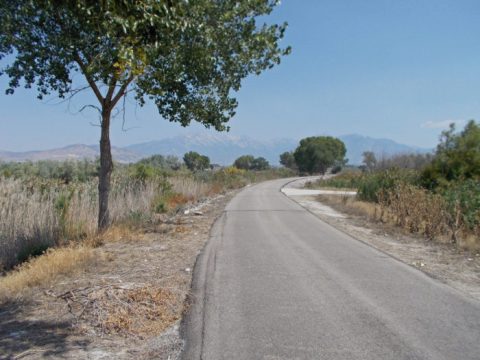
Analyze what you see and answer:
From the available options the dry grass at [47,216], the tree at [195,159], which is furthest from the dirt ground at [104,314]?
the tree at [195,159]

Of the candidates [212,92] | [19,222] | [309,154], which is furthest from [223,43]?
[309,154]

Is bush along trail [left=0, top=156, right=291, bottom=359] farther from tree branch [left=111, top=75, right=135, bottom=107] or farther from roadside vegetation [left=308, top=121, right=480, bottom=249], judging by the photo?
roadside vegetation [left=308, top=121, right=480, bottom=249]

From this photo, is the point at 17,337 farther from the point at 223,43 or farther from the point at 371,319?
the point at 223,43

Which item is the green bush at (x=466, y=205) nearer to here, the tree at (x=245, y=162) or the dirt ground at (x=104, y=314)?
the dirt ground at (x=104, y=314)

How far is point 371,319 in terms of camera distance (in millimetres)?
5281

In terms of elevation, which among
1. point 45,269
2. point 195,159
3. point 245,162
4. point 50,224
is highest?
point 245,162

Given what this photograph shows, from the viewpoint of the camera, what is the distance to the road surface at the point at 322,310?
14.6 feet

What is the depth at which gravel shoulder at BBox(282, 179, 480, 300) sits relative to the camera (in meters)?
7.48

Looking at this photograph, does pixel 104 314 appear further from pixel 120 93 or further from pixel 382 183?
pixel 382 183

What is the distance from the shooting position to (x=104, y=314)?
5.18 m

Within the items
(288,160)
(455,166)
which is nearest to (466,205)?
(455,166)

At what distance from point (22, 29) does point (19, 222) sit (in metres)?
4.15

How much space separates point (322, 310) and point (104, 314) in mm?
2589

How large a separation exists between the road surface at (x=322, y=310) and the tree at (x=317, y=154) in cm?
9054
